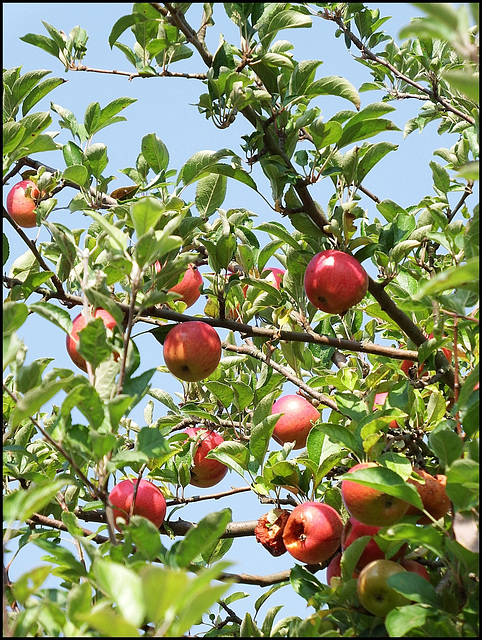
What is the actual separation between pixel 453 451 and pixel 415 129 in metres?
3.28

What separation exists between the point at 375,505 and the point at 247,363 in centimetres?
151

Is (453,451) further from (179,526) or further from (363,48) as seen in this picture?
(363,48)

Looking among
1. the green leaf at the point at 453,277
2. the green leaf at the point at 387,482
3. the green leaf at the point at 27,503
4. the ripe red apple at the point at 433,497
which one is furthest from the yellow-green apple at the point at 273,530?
the green leaf at the point at 453,277

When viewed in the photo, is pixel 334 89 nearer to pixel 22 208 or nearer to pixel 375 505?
pixel 375 505

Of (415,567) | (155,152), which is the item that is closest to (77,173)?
(155,152)

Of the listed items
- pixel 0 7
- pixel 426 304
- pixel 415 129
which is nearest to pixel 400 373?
pixel 426 304

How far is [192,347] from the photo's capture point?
8.09 ft

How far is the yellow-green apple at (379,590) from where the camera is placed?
5.69ft

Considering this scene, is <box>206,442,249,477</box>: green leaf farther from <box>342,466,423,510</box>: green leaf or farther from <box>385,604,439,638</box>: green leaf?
<box>385,604,439,638</box>: green leaf

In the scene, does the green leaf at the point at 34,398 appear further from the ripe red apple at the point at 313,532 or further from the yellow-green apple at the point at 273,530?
the yellow-green apple at the point at 273,530

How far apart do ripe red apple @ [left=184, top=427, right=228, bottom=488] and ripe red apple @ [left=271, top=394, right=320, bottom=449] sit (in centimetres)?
33

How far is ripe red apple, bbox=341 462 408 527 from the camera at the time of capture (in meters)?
1.91

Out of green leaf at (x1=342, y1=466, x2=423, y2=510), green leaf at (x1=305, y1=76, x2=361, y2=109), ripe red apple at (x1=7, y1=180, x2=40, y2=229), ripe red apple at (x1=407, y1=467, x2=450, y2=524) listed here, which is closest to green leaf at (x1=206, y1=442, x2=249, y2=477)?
ripe red apple at (x1=407, y1=467, x2=450, y2=524)

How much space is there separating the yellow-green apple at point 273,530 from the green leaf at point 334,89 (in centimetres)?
135
